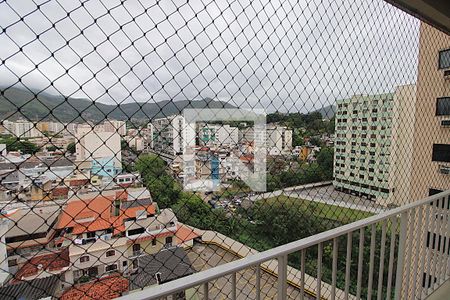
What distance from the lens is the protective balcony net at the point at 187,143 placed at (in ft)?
2.37

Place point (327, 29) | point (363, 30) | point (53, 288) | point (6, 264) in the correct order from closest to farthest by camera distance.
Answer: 1. point (6, 264)
2. point (53, 288)
3. point (327, 29)
4. point (363, 30)

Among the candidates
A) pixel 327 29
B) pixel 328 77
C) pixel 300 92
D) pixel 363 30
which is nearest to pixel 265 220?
pixel 300 92

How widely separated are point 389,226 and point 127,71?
1395 mm

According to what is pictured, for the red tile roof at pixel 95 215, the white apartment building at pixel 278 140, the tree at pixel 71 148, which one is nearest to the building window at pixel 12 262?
the red tile roof at pixel 95 215

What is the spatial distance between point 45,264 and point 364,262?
1558mm

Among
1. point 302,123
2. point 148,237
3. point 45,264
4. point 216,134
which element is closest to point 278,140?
point 302,123

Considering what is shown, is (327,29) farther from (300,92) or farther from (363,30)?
(300,92)

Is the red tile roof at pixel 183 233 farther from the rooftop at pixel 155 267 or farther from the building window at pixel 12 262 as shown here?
the building window at pixel 12 262

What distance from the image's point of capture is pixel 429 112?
3.65 m

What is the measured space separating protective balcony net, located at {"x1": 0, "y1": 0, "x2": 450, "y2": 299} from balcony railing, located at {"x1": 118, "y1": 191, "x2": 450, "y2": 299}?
0.6 inches

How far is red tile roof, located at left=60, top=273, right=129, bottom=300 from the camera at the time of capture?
3.21 ft

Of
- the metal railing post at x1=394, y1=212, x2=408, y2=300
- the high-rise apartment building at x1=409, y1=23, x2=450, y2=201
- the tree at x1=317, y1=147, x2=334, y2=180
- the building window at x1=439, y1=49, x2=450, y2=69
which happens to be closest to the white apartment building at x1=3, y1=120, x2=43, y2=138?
the tree at x1=317, y1=147, x2=334, y2=180

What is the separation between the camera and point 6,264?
2.67 feet

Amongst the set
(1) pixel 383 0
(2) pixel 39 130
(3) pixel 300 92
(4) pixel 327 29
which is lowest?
(2) pixel 39 130
